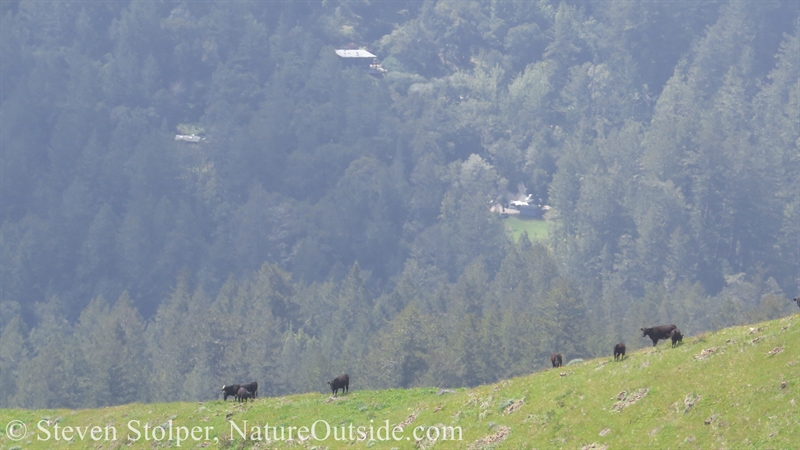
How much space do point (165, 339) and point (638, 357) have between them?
149484 millimetres

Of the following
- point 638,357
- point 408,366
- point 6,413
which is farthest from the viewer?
point 408,366

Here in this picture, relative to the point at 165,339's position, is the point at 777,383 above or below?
above

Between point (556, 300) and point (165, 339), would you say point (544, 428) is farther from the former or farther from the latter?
point (165, 339)

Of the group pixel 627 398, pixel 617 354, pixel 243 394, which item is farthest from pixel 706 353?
pixel 243 394

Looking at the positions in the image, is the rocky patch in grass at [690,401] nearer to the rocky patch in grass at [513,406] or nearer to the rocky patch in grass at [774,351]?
the rocky patch in grass at [774,351]

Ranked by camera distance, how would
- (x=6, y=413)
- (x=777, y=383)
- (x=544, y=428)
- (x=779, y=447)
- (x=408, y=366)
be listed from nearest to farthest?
1. (x=779, y=447)
2. (x=777, y=383)
3. (x=544, y=428)
4. (x=6, y=413)
5. (x=408, y=366)

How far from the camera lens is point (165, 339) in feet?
599

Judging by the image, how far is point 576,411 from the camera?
1505 inches

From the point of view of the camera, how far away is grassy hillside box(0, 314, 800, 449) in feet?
112

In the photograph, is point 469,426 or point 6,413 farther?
point 6,413

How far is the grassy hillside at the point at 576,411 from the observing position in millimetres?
34094

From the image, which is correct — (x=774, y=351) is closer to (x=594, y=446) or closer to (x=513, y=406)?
(x=594, y=446)

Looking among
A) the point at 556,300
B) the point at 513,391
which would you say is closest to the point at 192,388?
the point at 556,300

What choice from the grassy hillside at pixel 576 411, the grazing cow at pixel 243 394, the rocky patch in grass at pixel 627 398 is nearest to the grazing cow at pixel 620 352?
the grassy hillside at pixel 576 411
